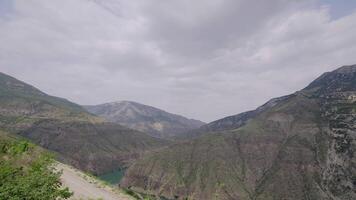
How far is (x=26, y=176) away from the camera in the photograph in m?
16.4

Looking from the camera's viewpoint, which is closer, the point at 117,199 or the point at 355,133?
the point at 117,199

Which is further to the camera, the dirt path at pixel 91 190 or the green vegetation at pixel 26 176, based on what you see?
the dirt path at pixel 91 190

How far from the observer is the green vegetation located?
1402cm

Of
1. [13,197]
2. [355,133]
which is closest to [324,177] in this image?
[355,133]

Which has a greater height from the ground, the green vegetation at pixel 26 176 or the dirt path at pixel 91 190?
the green vegetation at pixel 26 176

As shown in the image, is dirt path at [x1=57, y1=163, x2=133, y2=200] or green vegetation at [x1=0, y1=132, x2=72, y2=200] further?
dirt path at [x1=57, y1=163, x2=133, y2=200]

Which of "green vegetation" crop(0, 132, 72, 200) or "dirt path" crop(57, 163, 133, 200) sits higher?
"green vegetation" crop(0, 132, 72, 200)

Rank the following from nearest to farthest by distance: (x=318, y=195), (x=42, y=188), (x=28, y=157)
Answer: (x=42, y=188) → (x=28, y=157) → (x=318, y=195)

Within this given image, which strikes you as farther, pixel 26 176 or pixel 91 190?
pixel 91 190

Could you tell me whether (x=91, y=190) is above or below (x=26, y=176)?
below

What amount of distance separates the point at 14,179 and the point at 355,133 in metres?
213

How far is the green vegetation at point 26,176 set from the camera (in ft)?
46.0

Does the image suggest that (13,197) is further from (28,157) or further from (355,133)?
(355,133)

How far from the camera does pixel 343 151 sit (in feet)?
649
